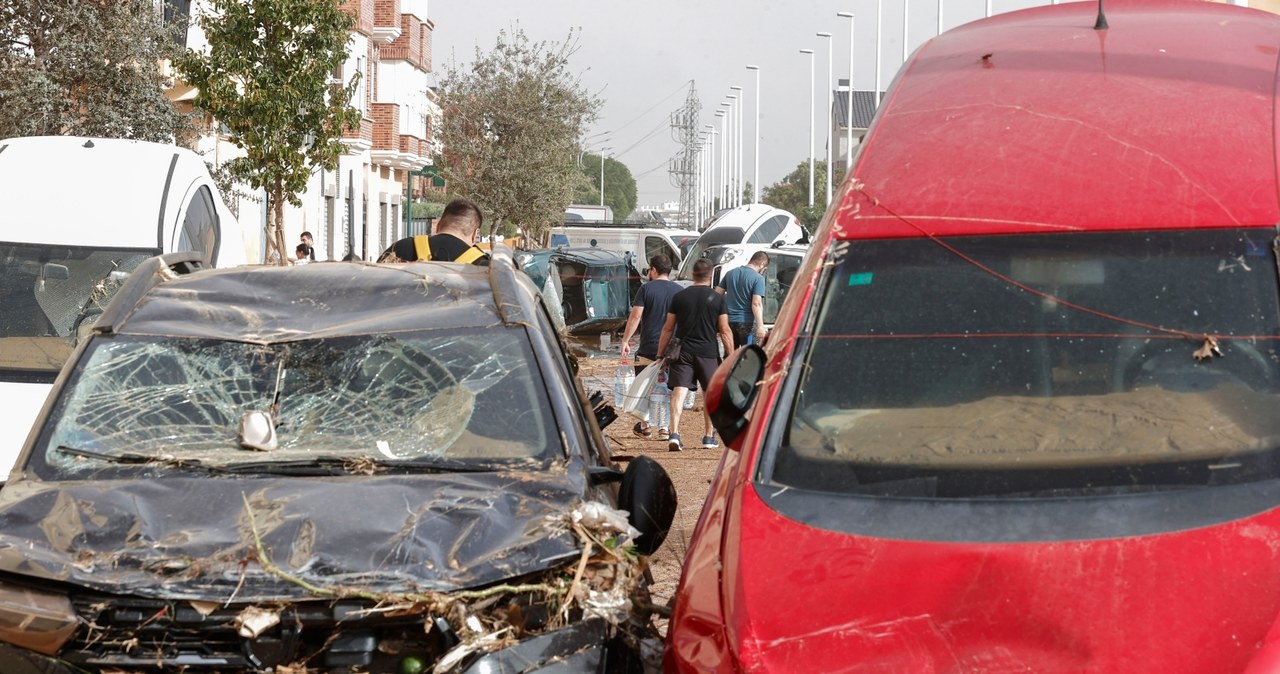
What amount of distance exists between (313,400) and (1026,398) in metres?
2.31

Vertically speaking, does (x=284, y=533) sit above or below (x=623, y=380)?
above

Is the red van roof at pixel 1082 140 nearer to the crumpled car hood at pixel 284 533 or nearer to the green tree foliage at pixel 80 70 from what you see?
the crumpled car hood at pixel 284 533

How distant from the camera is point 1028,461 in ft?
13.6

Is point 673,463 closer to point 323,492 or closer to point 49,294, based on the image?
point 49,294

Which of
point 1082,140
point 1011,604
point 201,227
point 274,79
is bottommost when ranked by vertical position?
point 1011,604

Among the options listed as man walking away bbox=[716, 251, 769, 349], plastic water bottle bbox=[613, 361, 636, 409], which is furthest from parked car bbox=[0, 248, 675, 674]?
man walking away bbox=[716, 251, 769, 349]

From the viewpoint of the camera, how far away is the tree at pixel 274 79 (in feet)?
69.1

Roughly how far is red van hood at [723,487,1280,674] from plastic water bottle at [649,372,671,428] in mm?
10278

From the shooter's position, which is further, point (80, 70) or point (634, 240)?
point (634, 240)

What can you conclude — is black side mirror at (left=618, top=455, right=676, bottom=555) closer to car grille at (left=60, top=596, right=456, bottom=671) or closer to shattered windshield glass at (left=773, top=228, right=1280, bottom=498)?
shattered windshield glass at (left=773, top=228, right=1280, bottom=498)

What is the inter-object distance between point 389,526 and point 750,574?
3.56 feet

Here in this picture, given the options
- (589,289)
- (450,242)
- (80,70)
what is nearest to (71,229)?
(450,242)

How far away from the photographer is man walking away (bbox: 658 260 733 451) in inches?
528

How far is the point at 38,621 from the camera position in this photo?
4.10 meters
